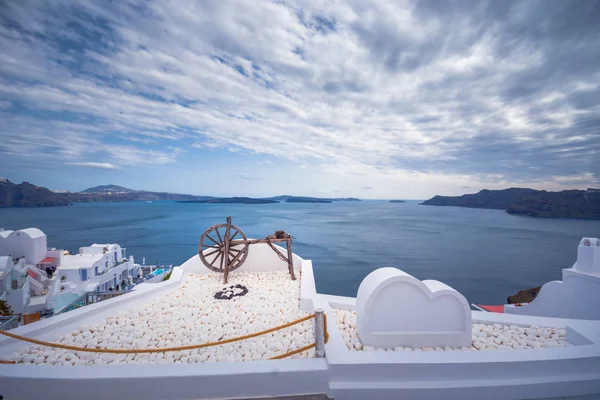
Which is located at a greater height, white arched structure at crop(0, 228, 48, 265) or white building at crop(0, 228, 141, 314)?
white arched structure at crop(0, 228, 48, 265)

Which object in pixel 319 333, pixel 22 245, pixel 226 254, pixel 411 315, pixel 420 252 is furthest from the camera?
pixel 420 252

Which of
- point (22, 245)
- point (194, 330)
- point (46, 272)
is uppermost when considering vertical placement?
point (194, 330)

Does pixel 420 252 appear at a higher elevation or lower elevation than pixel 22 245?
lower

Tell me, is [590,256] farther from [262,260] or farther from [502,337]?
[262,260]

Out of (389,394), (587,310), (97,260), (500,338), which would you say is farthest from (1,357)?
(97,260)

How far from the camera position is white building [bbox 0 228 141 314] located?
520 inches

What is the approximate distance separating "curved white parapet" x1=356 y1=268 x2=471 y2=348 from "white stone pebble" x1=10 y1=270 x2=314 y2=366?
40cm

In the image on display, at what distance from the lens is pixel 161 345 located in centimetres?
431

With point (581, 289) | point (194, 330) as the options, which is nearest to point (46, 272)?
point (194, 330)

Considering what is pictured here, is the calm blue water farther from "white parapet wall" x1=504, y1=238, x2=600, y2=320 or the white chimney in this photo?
the white chimney

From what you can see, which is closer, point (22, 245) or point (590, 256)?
point (590, 256)

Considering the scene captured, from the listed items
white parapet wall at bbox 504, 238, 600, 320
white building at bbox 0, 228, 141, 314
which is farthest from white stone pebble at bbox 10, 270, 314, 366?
white building at bbox 0, 228, 141, 314

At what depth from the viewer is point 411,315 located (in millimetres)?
4121

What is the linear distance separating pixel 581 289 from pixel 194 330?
860cm
